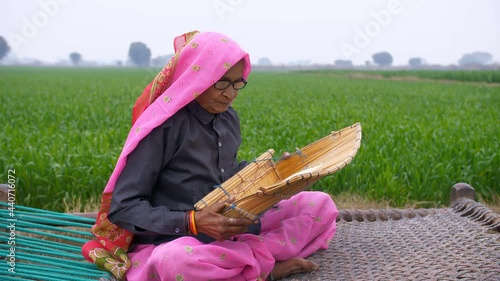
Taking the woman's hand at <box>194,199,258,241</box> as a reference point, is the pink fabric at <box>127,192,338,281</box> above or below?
below

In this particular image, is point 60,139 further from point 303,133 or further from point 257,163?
point 257,163

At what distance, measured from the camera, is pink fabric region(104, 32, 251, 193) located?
7.68ft

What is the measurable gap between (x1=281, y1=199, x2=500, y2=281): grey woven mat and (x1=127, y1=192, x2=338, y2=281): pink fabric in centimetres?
13

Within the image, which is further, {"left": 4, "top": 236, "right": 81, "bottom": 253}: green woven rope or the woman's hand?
{"left": 4, "top": 236, "right": 81, "bottom": 253}: green woven rope

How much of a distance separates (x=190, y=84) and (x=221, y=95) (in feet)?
0.47

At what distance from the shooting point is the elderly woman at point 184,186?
2.28 metres

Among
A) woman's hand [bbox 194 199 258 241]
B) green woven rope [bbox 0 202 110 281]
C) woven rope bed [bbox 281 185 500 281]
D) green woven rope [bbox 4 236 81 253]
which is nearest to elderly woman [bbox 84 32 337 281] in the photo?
woman's hand [bbox 194 199 258 241]

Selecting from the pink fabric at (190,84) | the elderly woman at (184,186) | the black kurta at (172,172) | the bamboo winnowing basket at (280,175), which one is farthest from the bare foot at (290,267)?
the pink fabric at (190,84)

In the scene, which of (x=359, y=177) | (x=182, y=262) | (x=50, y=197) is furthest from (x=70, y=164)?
(x=182, y=262)

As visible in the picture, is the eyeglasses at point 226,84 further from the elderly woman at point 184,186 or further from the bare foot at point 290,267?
the bare foot at point 290,267

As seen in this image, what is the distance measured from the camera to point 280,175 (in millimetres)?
2818

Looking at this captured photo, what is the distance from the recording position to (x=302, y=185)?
2.25 meters

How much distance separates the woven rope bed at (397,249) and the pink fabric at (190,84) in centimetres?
58

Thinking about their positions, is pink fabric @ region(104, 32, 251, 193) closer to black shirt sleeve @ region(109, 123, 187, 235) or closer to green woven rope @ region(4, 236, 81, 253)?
black shirt sleeve @ region(109, 123, 187, 235)
